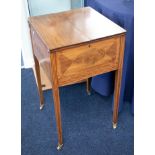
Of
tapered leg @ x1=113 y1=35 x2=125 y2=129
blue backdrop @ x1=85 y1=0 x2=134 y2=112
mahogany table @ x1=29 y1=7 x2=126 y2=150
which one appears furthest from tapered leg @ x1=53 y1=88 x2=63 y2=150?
blue backdrop @ x1=85 y1=0 x2=134 y2=112

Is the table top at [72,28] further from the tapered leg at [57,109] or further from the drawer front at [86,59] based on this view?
the tapered leg at [57,109]

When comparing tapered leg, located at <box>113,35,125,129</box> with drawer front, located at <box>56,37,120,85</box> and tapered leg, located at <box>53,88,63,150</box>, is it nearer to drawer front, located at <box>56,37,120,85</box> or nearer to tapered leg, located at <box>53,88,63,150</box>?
drawer front, located at <box>56,37,120,85</box>

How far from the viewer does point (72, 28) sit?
1.11 meters

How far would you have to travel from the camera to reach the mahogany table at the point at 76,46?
3.27ft

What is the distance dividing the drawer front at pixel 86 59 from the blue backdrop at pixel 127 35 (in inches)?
6.7

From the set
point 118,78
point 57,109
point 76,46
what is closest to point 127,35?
point 118,78

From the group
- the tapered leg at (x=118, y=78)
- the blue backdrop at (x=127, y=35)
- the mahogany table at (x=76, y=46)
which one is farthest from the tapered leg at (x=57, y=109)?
the blue backdrop at (x=127, y=35)

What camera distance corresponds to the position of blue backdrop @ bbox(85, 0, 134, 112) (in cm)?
121

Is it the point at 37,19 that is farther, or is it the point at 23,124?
the point at 23,124
